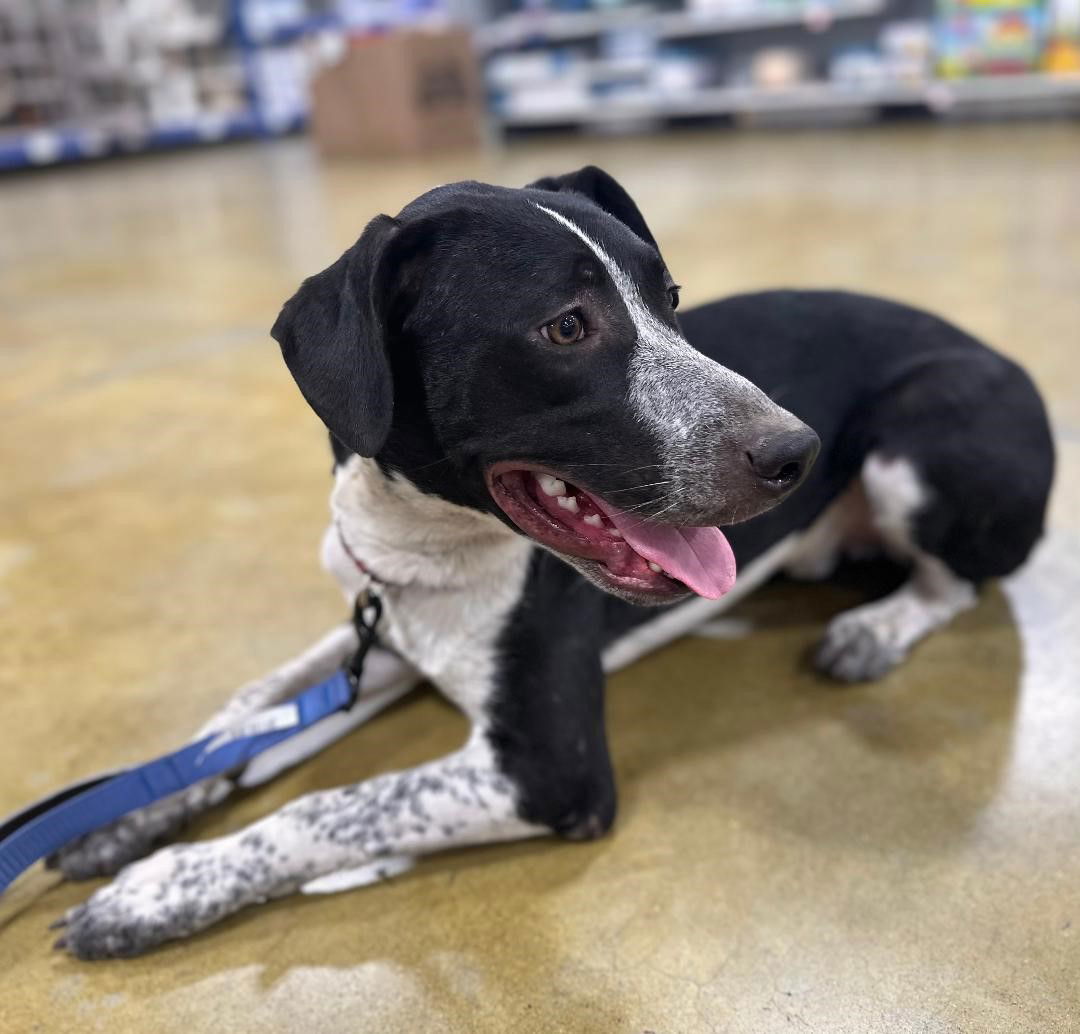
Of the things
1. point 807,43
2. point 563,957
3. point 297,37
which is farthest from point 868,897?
point 297,37

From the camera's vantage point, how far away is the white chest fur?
1556 mm

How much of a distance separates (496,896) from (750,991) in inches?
14.8

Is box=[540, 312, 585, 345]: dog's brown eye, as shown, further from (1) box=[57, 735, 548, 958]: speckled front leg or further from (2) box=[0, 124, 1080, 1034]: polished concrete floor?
(2) box=[0, 124, 1080, 1034]: polished concrete floor

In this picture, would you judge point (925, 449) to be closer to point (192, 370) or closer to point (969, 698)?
point (969, 698)

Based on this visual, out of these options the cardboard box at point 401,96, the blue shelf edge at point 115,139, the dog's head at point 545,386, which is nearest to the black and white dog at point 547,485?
the dog's head at point 545,386

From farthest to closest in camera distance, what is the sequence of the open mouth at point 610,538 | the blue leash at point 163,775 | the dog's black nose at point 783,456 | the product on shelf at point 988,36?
the product on shelf at point 988,36 → the blue leash at point 163,775 → the open mouth at point 610,538 → the dog's black nose at point 783,456

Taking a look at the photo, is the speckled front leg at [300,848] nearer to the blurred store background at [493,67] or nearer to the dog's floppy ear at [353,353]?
the dog's floppy ear at [353,353]

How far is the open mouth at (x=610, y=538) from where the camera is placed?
1.35 metres

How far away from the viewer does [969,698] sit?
1.86 meters

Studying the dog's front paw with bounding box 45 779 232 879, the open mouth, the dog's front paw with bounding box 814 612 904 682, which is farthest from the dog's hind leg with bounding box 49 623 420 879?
the dog's front paw with bounding box 814 612 904 682

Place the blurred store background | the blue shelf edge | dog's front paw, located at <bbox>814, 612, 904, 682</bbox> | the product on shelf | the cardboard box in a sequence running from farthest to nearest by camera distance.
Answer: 1. the blue shelf edge
2. the cardboard box
3. the blurred store background
4. the product on shelf
5. dog's front paw, located at <bbox>814, 612, 904, 682</bbox>

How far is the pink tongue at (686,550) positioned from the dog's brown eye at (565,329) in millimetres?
207

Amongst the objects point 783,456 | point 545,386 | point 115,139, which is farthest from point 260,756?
point 115,139

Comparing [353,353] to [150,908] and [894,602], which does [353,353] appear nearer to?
[150,908]
